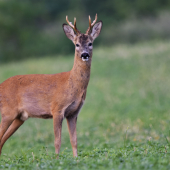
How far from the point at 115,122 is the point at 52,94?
6.13m

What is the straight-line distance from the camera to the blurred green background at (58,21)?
128 ft

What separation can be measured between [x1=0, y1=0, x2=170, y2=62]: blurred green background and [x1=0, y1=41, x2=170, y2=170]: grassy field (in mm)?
11669

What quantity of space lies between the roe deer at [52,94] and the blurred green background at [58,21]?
98.9 ft

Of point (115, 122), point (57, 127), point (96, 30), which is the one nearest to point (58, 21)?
point (115, 122)

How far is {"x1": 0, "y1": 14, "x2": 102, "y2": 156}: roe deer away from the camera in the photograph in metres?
6.54

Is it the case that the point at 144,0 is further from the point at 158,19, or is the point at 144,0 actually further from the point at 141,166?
the point at 141,166

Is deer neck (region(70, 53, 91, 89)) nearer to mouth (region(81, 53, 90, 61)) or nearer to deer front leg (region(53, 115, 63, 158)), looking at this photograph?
mouth (region(81, 53, 90, 61))

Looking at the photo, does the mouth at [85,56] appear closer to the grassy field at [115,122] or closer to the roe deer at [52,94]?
the roe deer at [52,94]

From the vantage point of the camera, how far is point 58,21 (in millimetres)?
47719

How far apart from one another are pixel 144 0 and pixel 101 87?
29212 mm

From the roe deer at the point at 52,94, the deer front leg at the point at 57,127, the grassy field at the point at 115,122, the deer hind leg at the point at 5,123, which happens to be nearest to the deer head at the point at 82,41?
the roe deer at the point at 52,94

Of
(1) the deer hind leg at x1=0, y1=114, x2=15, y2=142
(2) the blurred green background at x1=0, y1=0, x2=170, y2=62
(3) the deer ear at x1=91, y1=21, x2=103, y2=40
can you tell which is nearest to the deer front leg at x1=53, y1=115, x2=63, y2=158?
(1) the deer hind leg at x1=0, y1=114, x2=15, y2=142

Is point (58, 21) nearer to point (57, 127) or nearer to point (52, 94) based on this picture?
point (52, 94)

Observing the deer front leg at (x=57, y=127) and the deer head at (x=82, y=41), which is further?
the deer head at (x=82, y=41)
